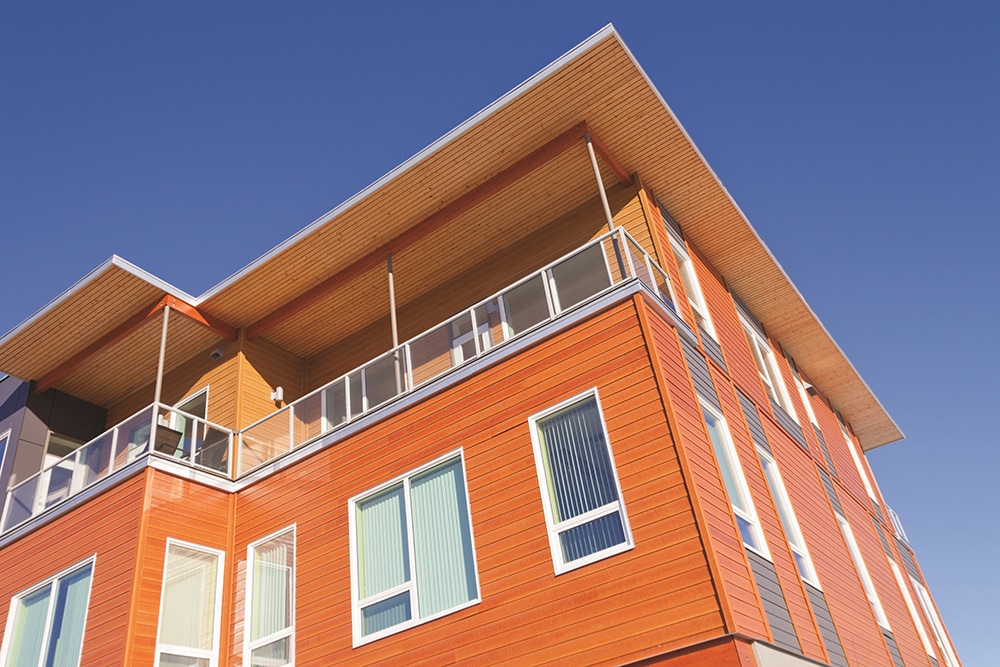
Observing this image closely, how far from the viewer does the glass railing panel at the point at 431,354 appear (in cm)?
1151

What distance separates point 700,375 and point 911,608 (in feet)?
36.4

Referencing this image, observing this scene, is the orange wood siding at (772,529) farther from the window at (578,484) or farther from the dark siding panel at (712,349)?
the window at (578,484)

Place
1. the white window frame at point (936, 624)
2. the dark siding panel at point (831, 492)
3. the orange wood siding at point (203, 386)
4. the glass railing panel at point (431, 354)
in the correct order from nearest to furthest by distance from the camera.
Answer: the glass railing panel at point (431, 354)
the orange wood siding at point (203, 386)
the dark siding panel at point (831, 492)
the white window frame at point (936, 624)

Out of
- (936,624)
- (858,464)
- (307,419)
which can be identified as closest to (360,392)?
(307,419)

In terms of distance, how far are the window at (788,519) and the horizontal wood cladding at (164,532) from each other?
8434mm

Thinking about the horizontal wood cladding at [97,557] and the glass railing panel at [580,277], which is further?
the horizontal wood cladding at [97,557]

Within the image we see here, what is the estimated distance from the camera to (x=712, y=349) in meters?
12.4

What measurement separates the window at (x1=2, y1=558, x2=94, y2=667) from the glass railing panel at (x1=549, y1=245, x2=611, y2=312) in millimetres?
8159

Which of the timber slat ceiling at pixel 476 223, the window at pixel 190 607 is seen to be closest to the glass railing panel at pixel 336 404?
the window at pixel 190 607

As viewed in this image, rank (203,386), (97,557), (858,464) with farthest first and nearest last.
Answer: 1. (858,464)
2. (203,386)
3. (97,557)

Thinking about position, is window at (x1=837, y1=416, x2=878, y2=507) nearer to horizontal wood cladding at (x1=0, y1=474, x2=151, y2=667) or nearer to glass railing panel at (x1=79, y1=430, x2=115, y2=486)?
horizontal wood cladding at (x1=0, y1=474, x2=151, y2=667)

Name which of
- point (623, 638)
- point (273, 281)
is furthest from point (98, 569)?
point (623, 638)

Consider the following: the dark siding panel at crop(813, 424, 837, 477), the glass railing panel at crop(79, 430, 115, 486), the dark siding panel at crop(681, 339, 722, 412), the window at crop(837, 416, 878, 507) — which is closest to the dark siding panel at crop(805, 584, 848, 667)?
the dark siding panel at crop(681, 339, 722, 412)

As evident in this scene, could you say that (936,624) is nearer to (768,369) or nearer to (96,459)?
(768,369)
